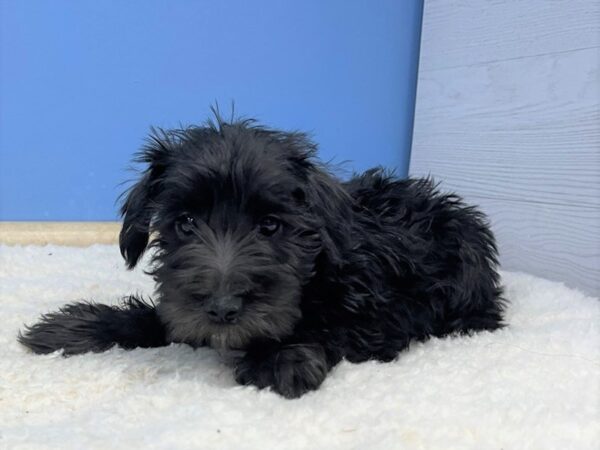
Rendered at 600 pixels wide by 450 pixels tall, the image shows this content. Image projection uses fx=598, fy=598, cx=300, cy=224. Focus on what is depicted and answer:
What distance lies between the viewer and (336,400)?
1.37 m

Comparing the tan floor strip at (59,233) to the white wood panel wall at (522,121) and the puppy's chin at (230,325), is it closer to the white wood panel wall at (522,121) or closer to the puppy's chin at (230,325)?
the white wood panel wall at (522,121)

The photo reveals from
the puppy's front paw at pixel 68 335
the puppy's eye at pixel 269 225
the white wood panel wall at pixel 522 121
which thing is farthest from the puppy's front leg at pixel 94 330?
the white wood panel wall at pixel 522 121

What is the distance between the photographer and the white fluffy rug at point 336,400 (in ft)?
3.85

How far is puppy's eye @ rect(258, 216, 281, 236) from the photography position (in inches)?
62.5

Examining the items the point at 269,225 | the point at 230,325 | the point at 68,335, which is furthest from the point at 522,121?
the point at 68,335

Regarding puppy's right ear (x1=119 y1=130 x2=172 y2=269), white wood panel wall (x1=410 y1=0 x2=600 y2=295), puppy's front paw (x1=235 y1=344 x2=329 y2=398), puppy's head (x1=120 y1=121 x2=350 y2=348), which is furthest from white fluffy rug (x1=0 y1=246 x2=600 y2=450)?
white wood panel wall (x1=410 y1=0 x2=600 y2=295)

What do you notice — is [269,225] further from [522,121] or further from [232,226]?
[522,121]

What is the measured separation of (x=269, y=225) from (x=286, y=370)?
0.38 meters

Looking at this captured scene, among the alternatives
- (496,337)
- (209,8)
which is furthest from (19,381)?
(209,8)

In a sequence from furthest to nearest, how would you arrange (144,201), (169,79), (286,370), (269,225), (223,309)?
(169,79) < (144,201) < (269,225) < (286,370) < (223,309)

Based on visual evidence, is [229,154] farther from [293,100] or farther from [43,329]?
[293,100]

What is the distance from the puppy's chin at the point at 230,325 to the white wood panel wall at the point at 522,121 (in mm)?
1606

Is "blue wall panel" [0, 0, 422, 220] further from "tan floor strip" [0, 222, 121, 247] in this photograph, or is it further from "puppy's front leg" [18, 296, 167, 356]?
"puppy's front leg" [18, 296, 167, 356]

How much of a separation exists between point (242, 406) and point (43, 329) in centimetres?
81
